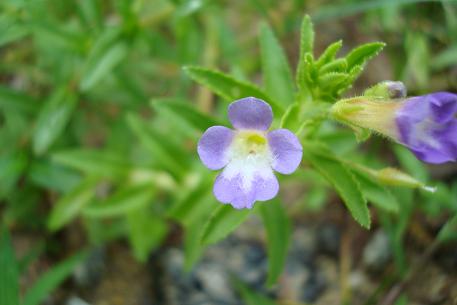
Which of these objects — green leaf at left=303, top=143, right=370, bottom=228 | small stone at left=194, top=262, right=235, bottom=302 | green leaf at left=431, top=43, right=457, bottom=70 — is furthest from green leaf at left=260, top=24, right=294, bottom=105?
green leaf at left=431, top=43, right=457, bottom=70

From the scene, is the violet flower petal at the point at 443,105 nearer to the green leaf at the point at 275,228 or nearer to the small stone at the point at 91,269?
Answer: the green leaf at the point at 275,228

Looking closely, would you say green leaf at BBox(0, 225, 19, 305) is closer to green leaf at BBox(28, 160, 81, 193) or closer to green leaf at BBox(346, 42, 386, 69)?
green leaf at BBox(28, 160, 81, 193)

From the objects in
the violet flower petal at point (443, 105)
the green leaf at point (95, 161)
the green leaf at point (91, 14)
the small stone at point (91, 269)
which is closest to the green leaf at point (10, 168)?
the green leaf at point (95, 161)

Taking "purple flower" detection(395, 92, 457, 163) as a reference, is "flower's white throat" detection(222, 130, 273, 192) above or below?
below

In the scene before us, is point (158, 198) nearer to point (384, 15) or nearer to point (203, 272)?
point (203, 272)

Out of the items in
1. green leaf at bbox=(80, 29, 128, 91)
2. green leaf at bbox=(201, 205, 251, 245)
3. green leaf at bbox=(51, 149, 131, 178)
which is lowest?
green leaf at bbox=(51, 149, 131, 178)
